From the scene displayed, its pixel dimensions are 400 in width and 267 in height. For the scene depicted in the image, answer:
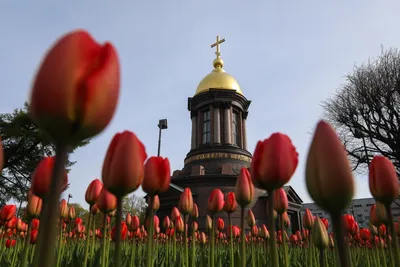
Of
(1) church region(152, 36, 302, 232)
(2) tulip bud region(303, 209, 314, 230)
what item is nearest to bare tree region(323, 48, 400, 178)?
(1) church region(152, 36, 302, 232)

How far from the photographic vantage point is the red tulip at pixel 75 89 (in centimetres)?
58

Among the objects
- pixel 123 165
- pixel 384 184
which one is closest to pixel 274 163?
pixel 384 184

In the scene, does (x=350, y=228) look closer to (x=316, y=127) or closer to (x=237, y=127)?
(x=316, y=127)

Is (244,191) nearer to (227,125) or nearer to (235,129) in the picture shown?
(227,125)

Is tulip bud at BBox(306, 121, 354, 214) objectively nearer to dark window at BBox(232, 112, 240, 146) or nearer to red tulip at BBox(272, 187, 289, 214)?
red tulip at BBox(272, 187, 289, 214)

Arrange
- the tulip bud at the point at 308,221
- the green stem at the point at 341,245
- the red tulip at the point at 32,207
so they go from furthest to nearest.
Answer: the tulip bud at the point at 308,221
the red tulip at the point at 32,207
the green stem at the point at 341,245

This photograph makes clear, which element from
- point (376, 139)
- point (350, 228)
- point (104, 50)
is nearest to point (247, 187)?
point (104, 50)

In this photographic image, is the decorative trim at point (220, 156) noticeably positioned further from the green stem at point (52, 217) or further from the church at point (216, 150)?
the green stem at point (52, 217)

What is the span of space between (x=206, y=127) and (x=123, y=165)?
76.6ft

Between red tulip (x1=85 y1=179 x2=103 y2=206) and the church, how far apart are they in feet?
50.7

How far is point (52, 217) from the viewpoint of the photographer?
0.53 metres

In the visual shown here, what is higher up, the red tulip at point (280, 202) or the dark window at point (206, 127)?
the dark window at point (206, 127)

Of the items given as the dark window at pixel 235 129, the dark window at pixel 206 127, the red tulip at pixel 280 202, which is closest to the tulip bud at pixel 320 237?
the red tulip at pixel 280 202

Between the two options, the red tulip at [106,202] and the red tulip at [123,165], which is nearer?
the red tulip at [123,165]
